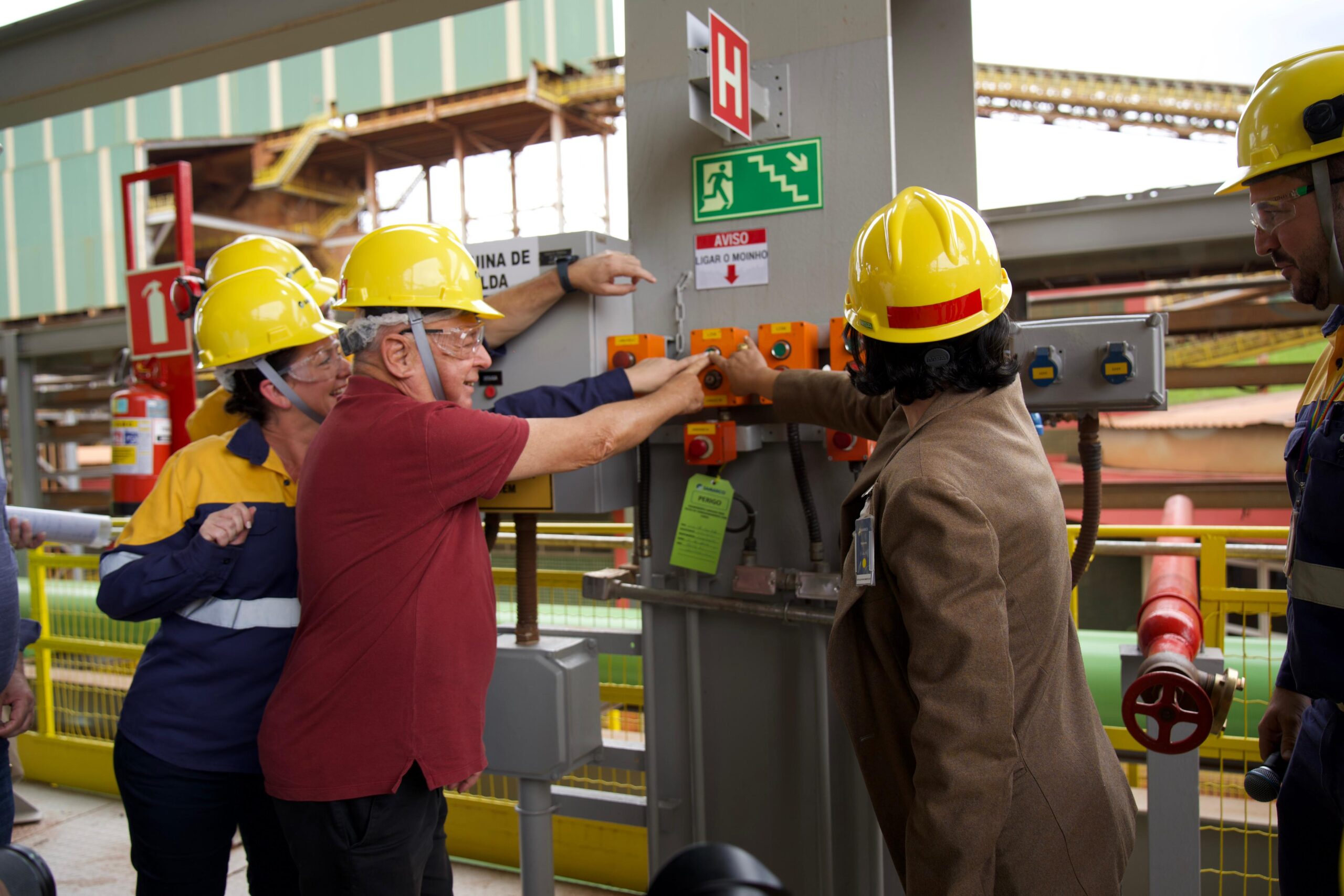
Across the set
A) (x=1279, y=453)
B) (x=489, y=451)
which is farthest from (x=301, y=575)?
(x=1279, y=453)

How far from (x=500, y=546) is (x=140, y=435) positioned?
6.40 feet

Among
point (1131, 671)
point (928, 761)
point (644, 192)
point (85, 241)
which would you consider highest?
point (85, 241)

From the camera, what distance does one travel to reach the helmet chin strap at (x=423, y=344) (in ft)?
5.93

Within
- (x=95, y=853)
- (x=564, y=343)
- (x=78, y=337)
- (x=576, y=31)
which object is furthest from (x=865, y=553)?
(x=576, y=31)

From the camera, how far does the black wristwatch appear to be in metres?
2.33

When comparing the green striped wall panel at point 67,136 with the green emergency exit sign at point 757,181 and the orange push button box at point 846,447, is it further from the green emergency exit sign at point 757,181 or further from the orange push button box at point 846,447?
the orange push button box at point 846,447

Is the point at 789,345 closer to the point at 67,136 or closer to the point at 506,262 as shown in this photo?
the point at 506,262

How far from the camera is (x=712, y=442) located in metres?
2.29

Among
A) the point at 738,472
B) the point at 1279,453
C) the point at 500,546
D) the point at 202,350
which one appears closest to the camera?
the point at 202,350

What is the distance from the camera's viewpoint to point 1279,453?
7.82 m

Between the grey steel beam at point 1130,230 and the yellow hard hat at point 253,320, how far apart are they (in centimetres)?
356

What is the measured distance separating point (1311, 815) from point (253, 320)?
231 centimetres

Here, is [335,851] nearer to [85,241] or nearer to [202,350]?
[202,350]

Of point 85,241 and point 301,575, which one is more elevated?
point 85,241
